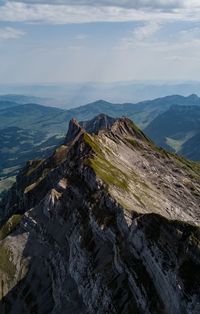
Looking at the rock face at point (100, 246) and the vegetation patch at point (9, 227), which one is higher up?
the rock face at point (100, 246)

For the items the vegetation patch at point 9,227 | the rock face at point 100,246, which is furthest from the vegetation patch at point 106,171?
the vegetation patch at point 9,227

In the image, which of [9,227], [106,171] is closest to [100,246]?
[106,171]

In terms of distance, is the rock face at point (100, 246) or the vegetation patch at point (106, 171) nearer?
the rock face at point (100, 246)

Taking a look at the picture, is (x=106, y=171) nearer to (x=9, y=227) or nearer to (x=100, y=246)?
(x=9, y=227)

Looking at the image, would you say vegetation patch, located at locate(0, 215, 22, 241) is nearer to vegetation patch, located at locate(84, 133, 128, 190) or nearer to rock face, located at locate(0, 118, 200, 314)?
rock face, located at locate(0, 118, 200, 314)

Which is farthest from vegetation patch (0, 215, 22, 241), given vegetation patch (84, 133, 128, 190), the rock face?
vegetation patch (84, 133, 128, 190)

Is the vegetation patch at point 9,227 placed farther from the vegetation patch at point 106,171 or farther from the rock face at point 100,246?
the vegetation patch at point 106,171

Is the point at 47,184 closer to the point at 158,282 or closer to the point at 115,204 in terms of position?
the point at 115,204

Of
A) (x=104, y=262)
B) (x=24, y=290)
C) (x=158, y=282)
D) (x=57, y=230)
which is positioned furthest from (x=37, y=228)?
(x=158, y=282)
